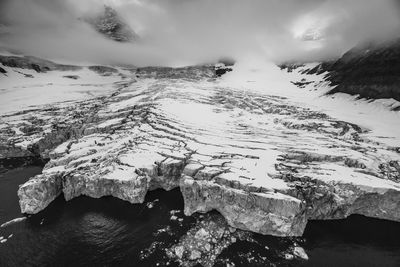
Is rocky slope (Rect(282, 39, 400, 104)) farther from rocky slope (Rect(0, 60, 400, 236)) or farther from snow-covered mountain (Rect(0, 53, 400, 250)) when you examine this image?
rocky slope (Rect(0, 60, 400, 236))

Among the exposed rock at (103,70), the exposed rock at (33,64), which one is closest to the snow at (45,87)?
the exposed rock at (103,70)

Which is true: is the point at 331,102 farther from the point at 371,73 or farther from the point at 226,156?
the point at 226,156

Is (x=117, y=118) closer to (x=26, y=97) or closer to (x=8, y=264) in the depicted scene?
(x=8, y=264)

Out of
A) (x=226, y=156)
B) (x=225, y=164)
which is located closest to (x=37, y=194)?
(x=225, y=164)

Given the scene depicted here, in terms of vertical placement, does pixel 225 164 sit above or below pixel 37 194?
above

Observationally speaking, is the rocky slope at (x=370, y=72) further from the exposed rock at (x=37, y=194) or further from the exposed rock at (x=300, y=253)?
the exposed rock at (x=37, y=194)

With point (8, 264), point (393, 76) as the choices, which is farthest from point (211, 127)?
point (393, 76)
